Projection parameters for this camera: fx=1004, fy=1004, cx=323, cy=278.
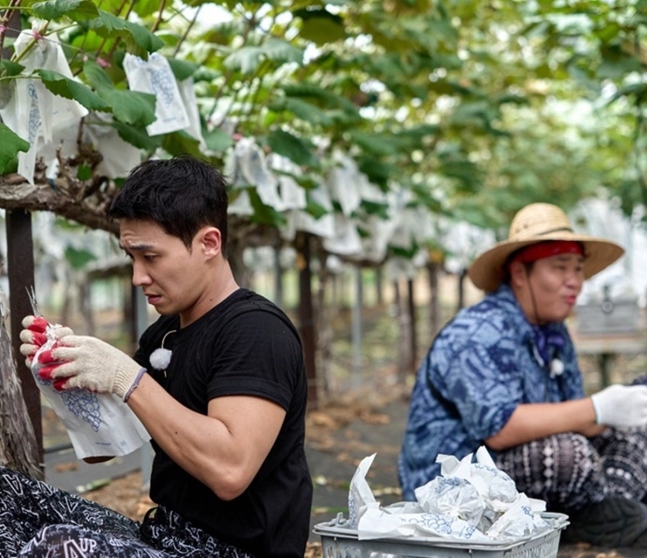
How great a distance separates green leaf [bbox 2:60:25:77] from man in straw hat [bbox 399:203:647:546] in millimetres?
1750

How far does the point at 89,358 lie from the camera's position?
204 cm

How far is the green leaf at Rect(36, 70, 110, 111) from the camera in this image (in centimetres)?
257

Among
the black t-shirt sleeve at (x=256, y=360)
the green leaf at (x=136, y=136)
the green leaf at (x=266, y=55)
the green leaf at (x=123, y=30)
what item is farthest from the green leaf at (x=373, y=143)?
the black t-shirt sleeve at (x=256, y=360)

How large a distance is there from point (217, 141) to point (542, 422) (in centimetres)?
158

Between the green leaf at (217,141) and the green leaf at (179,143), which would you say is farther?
the green leaf at (217,141)

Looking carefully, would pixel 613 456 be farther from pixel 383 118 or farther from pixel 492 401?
pixel 383 118

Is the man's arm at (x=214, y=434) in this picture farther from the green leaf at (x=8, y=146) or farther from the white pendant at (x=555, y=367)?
the white pendant at (x=555, y=367)

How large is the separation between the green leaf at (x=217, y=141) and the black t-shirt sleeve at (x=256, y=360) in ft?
5.52

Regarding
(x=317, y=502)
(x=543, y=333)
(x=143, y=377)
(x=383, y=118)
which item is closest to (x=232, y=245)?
(x=317, y=502)

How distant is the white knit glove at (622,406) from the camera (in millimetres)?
3479

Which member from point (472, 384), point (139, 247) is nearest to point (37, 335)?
point (139, 247)

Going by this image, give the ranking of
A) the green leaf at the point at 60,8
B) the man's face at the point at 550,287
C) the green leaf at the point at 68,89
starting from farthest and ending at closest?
the man's face at the point at 550,287
the green leaf at the point at 68,89
the green leaf at the point at 60,8

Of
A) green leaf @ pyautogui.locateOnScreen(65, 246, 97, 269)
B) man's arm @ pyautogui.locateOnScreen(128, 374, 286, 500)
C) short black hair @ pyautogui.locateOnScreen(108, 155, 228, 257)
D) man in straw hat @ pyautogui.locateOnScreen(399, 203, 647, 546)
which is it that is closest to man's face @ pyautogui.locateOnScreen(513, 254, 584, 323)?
man in straw hat @ pyautogui.locateOnScreen(399, 203, 647, 546)

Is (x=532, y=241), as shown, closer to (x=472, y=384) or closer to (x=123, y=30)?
(x=472, y=384)
